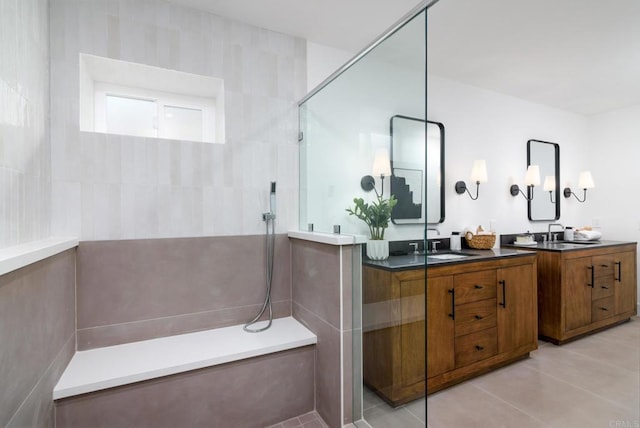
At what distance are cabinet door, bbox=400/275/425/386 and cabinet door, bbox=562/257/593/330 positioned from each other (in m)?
2.23

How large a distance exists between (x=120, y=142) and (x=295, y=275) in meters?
1.39

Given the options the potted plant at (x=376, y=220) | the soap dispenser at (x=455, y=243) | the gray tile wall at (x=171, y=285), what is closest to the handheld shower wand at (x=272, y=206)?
the gray tile wall at (x=171, y=285)

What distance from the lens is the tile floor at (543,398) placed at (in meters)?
1.69

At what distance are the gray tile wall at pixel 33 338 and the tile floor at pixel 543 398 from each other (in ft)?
4.67

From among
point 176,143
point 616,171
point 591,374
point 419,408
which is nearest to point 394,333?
point 419,408

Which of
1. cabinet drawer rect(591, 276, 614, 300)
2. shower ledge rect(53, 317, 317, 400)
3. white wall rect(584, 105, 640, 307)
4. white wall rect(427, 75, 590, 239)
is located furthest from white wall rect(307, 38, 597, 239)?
shower ledge rect(53, 317, 317, 400)

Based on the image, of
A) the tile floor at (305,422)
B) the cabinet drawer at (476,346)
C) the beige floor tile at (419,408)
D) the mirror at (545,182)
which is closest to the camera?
the beige floor tile at (419,408)

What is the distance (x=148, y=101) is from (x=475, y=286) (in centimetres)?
268

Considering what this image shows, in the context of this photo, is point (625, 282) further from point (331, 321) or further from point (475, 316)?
point (331, 321)

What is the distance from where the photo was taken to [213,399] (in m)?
1.54

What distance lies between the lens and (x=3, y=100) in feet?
3.65

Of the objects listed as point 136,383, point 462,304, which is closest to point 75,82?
point 136,383

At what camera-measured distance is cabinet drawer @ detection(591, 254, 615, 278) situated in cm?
292

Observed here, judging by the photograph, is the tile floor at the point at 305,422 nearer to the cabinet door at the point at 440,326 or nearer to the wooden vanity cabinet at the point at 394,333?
the wooden vanity cabinet at the point at 394,333
